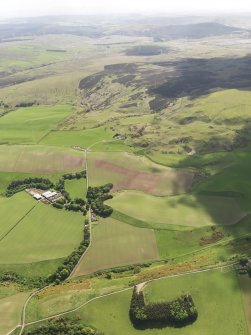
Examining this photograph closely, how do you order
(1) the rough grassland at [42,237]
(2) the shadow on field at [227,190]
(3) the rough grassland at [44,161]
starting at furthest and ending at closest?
(3) the rough grassland at [44,161]
(2) the shadow on field at [227,190]
(1) the rough grassland at [42,237]

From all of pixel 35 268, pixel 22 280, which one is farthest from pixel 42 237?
pixel 22 280

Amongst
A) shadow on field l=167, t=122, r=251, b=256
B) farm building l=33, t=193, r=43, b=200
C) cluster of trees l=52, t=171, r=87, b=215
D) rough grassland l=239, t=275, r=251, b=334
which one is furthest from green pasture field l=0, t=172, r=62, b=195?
rough grassland l=239, t=275, r=251, b=334

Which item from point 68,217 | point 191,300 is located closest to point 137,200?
point 68,217

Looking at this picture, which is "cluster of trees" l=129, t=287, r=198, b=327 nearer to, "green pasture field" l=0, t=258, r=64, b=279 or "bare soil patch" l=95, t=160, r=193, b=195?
"green pasture field" l=0, t=258, r=64, b=279

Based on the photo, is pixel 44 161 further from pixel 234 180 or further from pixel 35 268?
pixel 234 180

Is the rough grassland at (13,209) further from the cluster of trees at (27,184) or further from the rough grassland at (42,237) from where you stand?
the cluster of trees at (27,184)

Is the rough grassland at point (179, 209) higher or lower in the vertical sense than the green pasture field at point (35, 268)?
higher

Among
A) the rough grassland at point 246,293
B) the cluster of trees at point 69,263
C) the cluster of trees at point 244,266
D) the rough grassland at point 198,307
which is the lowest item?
the cluster of trees at point 69,263

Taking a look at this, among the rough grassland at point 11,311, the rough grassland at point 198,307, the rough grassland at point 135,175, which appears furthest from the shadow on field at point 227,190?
the rough grassland at point 11,311
